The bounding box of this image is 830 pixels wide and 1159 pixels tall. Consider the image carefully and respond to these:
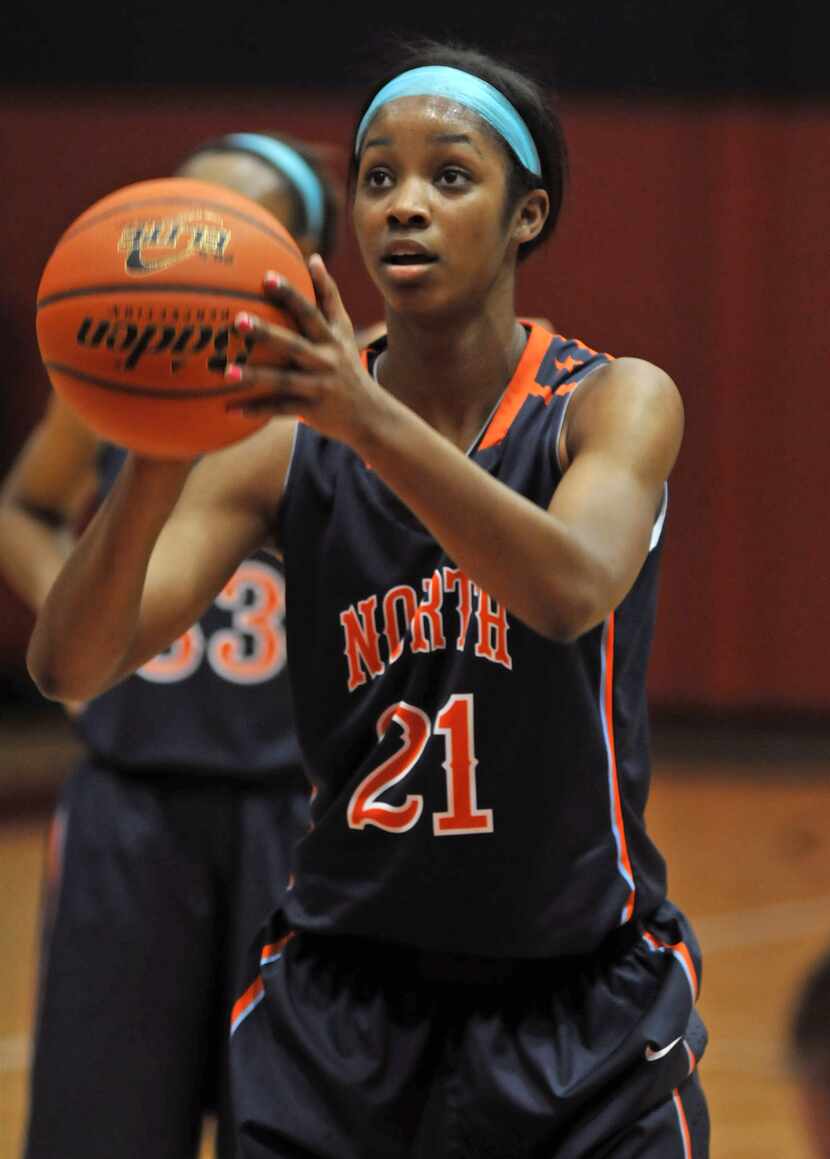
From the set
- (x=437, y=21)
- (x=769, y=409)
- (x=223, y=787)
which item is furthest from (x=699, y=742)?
(x=223, y=787)

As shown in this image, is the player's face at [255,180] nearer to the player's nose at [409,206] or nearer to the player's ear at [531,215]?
the player's ear at [531,215]

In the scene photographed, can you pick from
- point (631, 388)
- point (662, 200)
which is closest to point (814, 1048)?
point (631, 388)

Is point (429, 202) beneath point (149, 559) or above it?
A: above

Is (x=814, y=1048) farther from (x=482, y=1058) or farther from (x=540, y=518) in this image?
(x=540, y=518)

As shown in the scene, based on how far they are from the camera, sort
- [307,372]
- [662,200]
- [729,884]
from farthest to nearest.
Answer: [662,200]
[729,884]
[307,372]

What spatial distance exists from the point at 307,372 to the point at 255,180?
2053mm

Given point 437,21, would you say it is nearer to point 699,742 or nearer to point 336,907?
point 699,742

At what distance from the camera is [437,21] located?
930 cm

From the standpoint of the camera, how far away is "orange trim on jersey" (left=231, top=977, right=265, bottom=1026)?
7.67 feet

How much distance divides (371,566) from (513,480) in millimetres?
209

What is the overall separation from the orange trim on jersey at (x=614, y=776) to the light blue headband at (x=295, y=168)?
5.72ft

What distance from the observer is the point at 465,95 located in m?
2.17

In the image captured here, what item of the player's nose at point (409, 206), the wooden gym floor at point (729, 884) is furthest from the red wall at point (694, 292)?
the player's nose at point (409, 206)

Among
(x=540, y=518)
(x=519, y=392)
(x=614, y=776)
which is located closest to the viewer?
(x=540, y=518)
